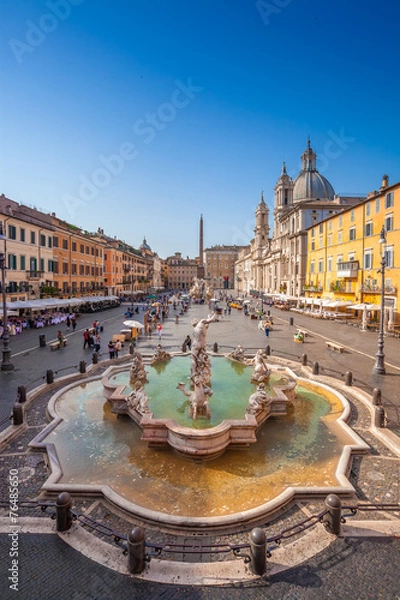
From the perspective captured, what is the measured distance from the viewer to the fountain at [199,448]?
622 cm

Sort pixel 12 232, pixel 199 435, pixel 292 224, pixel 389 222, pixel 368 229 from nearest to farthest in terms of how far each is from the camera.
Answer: pixel 199 435 → pixel 12 232 → pixel 389 222 → pixel 368 229 → pixel 292 224

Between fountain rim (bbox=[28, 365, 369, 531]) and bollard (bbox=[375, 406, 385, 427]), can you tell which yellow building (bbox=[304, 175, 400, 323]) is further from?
fountain rim (bbox=[28, 365, 369, 531])

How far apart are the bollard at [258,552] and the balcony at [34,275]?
110 feet

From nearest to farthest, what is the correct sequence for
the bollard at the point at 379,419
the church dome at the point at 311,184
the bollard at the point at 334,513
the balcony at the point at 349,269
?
the bollard at the point at 334,513 < the bollard at the point at 379,419 < the balcony at the point at 349,269 < the church dome at the point at 311,184

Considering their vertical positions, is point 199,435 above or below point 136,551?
above

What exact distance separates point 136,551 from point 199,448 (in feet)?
10.4

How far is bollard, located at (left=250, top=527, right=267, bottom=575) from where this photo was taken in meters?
4.55

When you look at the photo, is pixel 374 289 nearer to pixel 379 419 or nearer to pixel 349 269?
pixel 349 269

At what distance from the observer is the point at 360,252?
35.7m

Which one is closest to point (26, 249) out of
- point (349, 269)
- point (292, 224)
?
point (349, 269)

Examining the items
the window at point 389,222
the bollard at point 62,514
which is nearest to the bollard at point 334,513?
the bollard at point 62,514

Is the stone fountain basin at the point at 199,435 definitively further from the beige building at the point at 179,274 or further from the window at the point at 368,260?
the beige building at the point at 179,274

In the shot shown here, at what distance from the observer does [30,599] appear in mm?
4234

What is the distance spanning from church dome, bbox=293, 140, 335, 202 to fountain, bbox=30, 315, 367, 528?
64.6 metres
